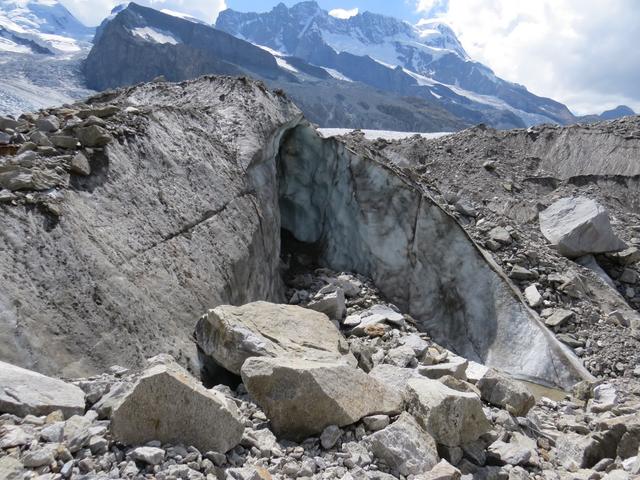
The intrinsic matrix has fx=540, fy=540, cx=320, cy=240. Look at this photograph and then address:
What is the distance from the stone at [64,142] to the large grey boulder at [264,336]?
2521 mm

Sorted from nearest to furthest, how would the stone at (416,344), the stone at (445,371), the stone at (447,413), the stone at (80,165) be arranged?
the stone at (447,413) → the stone at (80,165) → the stone at (445,371) → the stone at (416,344)

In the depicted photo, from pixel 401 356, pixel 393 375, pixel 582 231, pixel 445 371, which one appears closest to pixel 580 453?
pixel 445 371

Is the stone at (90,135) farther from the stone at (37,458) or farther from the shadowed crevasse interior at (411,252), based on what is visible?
the shadowed crevasse interior at (411,252)

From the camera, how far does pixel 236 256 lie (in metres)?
7.88

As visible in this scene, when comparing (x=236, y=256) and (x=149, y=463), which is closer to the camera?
(x=149, y=463)

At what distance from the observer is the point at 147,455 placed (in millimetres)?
3338

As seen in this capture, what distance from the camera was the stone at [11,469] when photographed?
9.82 ft

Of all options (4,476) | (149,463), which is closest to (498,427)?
(149,463)

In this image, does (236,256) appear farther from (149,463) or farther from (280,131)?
(149,463)

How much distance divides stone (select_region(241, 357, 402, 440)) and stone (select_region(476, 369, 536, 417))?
238 cm

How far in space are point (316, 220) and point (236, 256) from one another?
4.75 meters

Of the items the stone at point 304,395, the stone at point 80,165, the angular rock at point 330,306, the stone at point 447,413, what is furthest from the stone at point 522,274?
the stone at point 80,165

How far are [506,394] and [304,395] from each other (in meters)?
3.16

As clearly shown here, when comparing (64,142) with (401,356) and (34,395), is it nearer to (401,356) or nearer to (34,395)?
(34,395)
